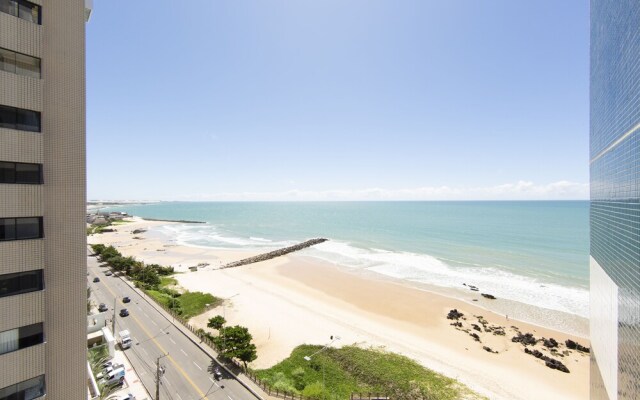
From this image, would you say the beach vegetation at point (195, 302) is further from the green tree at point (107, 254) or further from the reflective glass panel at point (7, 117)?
the reflective glass panel at point (7, 117)

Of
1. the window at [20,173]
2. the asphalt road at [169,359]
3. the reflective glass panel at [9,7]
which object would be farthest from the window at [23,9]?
the asphalt road at [169,359]

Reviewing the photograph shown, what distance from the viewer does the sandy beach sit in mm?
34156

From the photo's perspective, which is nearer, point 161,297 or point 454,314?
point 454,314

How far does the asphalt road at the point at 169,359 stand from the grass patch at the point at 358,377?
16.0ft

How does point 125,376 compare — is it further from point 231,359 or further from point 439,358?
point 439,358

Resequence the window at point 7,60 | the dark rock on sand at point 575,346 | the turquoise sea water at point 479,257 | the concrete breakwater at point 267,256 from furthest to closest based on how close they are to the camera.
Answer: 1. the concrete breakwater at point 267,256
2. the turquoise sea water at point 479,257
3. the dark rock on sand at point 575,346
4. the window at point 7,60

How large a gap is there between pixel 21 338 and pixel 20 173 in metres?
7.08

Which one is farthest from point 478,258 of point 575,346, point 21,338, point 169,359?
point 21,338

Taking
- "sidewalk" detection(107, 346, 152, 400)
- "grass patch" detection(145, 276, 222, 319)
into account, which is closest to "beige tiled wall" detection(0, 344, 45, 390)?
"sidewalk" detection(107, 346, 152, 400)

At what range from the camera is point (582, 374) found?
116 feet

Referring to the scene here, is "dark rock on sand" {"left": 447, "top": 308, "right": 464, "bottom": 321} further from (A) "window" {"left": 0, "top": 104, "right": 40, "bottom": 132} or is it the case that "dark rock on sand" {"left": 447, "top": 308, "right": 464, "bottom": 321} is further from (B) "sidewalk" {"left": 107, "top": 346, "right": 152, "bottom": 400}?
(A) "window" {"left": 0, "top": 104, "right": 40, "bottom": 132}

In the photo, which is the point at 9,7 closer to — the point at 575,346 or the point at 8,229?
the point at 8,229

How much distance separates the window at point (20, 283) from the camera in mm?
11781

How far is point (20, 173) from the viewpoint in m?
12.0
